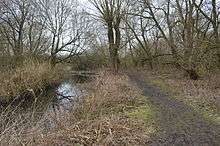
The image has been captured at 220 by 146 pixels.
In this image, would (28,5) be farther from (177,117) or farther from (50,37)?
(177,117)

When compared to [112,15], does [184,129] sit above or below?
below

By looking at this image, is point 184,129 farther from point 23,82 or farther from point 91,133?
point 23,82

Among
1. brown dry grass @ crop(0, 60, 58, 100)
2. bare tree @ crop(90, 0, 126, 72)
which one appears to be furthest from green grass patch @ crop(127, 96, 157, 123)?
bare tree @ crop(90, 0, 126, 72)

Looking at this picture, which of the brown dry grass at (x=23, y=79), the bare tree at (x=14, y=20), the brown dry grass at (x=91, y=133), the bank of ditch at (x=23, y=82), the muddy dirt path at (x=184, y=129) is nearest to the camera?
the muddy dirt path at (x=184, y=129)

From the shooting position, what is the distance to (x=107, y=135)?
9297 millimetres

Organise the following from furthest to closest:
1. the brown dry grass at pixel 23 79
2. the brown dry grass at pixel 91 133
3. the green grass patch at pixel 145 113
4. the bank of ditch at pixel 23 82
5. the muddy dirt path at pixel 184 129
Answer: the brown dry grass at pixel 23 79, the bank of ditch at pixel 23 82, the green grass patch at pixel 145 113, the brown dry grass at pixel 91 133, the muddy dirt path at pixel 184 129

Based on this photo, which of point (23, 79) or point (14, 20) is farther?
point (14, 20)

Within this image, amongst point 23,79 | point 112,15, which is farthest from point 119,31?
point 23,79

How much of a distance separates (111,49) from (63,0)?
11.6m

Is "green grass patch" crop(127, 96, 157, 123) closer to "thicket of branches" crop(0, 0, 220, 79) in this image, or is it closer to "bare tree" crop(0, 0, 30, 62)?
"thicket of branches" crop(0, 0, 220, 79)

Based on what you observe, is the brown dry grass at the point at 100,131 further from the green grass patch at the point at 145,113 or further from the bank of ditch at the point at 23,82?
the bank of ditch at the point at 23,82

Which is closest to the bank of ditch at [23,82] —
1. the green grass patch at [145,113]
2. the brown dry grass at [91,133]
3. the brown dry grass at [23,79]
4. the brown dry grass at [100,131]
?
the brown dry grass at [23,79]

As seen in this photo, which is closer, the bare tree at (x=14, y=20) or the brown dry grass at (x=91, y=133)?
the brown dry grass at (x=91, y=133)

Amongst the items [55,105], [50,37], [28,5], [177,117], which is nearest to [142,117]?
[177,117]
